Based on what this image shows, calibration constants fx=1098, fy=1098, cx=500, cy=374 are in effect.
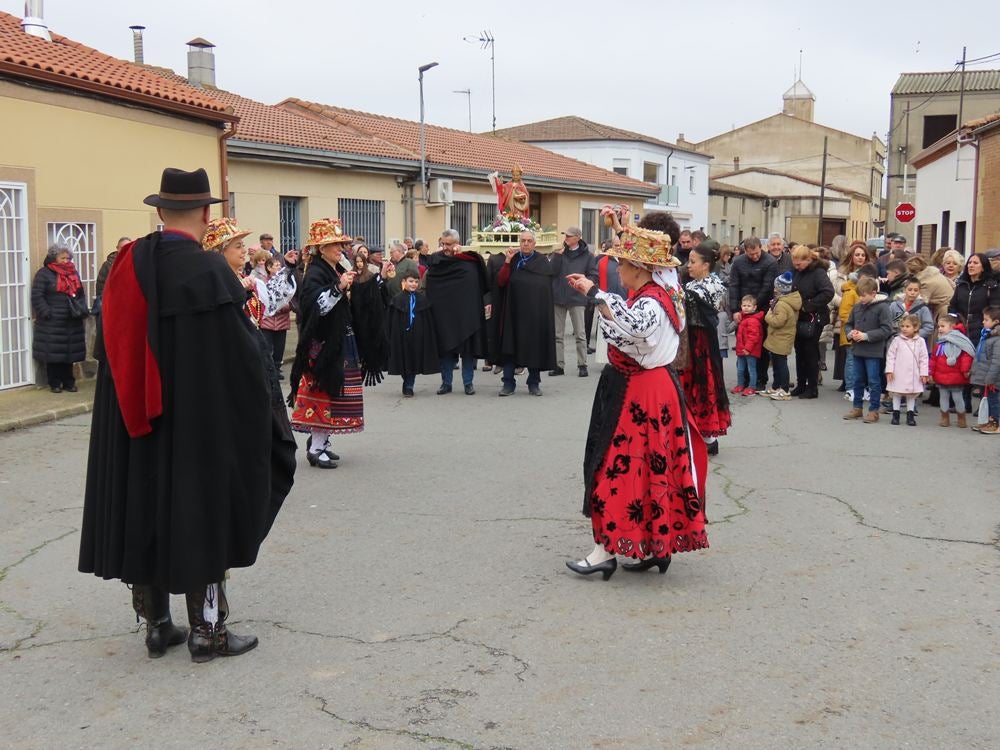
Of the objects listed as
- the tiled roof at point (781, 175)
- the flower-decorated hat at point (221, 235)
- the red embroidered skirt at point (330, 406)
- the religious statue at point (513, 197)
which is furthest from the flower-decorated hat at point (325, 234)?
the tiled roof at point (781, 175)

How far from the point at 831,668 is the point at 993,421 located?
6.60 meters

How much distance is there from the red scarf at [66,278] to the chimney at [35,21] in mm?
4266

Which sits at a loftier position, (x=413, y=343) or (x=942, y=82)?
(x=942, y=82)

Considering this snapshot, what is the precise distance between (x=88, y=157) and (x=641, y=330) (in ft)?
32.4

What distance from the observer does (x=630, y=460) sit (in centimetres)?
534

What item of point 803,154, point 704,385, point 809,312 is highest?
point 803,154

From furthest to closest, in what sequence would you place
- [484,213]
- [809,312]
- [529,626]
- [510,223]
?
[484,213]
[510,223]
[809,312]
[529,626]

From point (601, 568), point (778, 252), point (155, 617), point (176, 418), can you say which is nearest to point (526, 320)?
point (778, 252)

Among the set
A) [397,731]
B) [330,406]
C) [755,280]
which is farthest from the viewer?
[755,280]

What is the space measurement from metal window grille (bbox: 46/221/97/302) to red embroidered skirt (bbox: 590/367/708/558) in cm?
910

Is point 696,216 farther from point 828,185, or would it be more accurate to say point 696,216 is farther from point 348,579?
point 348,579

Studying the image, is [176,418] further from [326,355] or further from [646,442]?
[326,355]

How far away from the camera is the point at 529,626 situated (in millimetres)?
4840

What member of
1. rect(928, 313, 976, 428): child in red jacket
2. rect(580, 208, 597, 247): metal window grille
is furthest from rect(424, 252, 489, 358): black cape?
rect(580, 208, 597, 247): metal window grille
